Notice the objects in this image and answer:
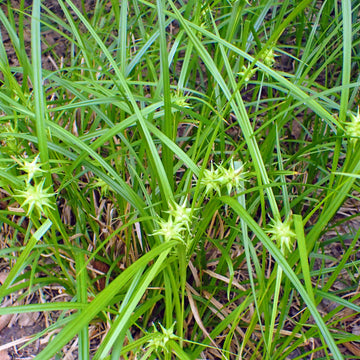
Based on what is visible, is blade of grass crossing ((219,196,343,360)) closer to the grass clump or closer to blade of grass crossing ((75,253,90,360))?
the grass clump

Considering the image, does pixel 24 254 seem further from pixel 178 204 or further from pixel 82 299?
pixel 178 204

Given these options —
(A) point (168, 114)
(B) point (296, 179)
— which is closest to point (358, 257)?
(B) point (296, 179)

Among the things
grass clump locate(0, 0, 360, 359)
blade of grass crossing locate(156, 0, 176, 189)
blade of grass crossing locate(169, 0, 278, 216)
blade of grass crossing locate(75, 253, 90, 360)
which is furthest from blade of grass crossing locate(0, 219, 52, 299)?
blade of grass crossing locate(169, 0, 278, 216)

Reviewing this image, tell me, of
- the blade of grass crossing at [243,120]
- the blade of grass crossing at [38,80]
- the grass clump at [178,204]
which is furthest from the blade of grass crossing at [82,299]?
the blade of grass crossing at [243,120]

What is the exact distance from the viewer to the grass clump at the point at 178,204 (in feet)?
2.32

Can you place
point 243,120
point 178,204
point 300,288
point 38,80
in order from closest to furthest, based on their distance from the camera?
point 300,288
point 38,80
point 243,120
point 178,204

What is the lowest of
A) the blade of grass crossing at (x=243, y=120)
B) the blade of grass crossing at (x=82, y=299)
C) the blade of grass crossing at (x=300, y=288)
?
the blade of grass crossing at (x=82, y=299)

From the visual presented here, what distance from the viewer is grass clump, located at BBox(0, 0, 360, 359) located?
2.32 feet

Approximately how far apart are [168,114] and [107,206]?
23.8 inches

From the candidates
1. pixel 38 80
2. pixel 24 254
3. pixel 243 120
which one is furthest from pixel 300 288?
pixel 38 80

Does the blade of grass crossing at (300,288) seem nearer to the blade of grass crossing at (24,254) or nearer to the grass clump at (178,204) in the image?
the grass clump at (178,204)

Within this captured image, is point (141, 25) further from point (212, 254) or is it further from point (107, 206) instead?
point (212, 254)

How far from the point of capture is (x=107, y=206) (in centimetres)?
135

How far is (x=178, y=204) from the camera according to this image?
1.05 metres
